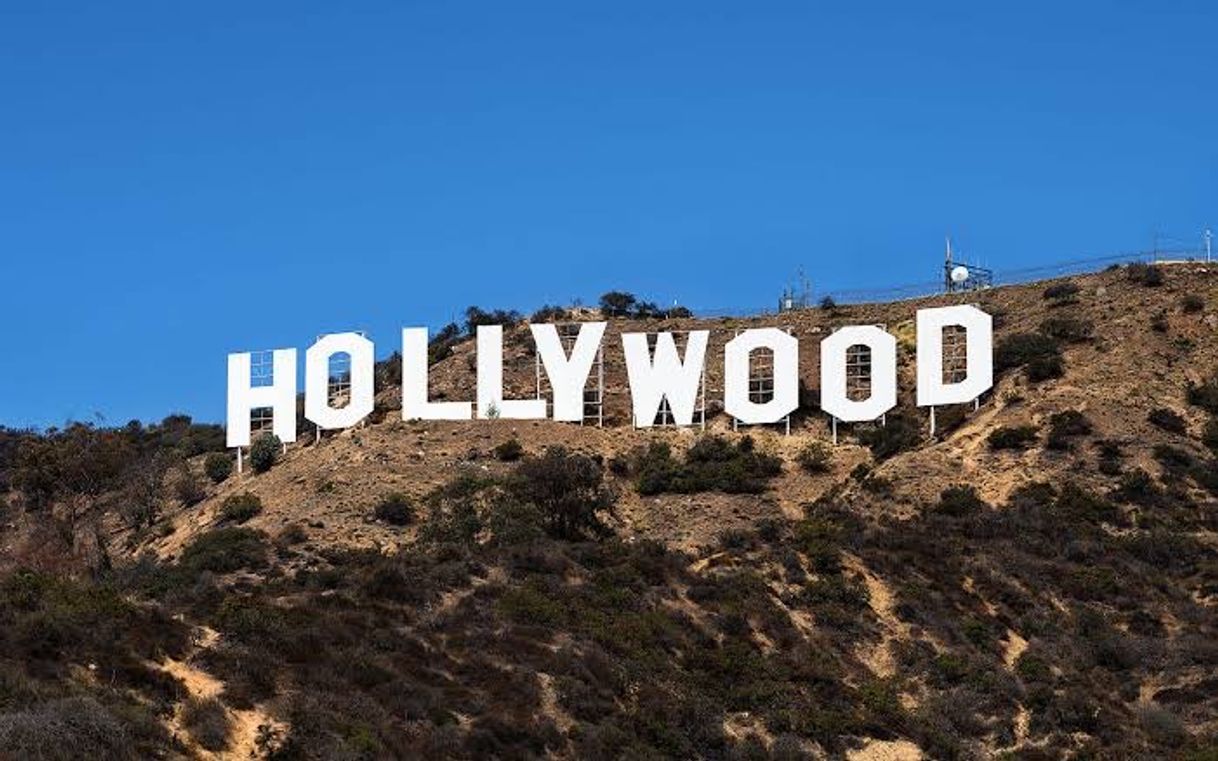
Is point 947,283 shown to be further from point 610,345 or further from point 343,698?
point 343,698

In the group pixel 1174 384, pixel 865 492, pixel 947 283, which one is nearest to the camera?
pixel 865 492

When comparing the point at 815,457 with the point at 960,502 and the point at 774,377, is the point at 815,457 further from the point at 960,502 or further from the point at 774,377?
the point at 960,502

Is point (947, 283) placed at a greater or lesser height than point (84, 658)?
greater

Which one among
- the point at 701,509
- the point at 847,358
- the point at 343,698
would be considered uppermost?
the point at 847,358

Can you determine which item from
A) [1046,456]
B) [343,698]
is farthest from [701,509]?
[343,698]

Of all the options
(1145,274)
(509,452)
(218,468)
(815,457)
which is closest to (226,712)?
(509,452)
